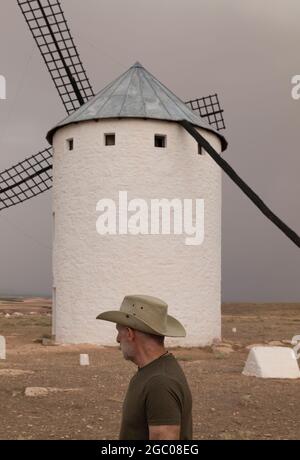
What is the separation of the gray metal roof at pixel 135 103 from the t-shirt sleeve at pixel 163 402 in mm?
14945

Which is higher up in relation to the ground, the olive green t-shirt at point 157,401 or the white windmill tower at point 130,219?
the white windmill tower at point 130,219

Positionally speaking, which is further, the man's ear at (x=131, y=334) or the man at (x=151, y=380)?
the man's ear at (x=131, y=334)

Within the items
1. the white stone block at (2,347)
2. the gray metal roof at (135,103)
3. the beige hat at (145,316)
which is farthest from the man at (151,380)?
the gray metal roof at (135,103)

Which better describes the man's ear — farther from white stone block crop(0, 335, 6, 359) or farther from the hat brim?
white stone block crop(0, 335, 6, 359)

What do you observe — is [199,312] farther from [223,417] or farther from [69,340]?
[223,417]

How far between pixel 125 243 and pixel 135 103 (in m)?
4.42

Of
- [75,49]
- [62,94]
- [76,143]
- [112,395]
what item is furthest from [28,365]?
[75,49]

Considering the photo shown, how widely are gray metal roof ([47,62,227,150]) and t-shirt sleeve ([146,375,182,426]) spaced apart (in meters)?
14.9

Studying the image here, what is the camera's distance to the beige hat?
323cm

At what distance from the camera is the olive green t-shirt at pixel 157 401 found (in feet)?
9.51

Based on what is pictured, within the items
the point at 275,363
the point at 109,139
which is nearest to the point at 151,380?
the point at 275,363

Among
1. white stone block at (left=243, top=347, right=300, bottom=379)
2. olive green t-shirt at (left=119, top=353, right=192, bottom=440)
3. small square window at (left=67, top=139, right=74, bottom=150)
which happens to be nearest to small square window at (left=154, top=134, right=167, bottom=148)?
small square window at (left=67, top=139, right=74, bottom=150)

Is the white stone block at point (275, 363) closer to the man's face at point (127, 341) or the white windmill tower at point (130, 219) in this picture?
the white windmill tower at point (130, 219)

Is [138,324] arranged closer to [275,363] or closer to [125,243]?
[275,363]
